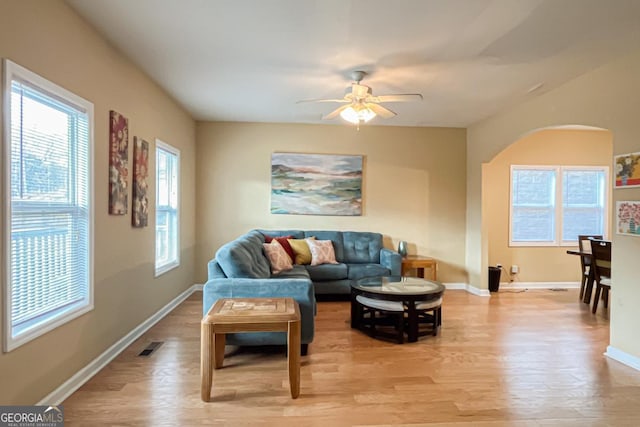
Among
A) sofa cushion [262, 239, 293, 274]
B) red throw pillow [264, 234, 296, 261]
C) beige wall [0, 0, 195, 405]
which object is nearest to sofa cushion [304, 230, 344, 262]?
red throw pillow [264, 234, 296, 261]

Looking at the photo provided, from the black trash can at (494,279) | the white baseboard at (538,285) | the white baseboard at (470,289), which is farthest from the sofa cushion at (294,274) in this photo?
the white baseboard at (538,285)

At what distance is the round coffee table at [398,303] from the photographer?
3.39m

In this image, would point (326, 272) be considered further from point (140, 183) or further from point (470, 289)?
point (140, 183)

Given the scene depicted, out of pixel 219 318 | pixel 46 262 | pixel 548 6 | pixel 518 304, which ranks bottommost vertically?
pixel 518 304

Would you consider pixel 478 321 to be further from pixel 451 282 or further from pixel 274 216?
pixel 274 216

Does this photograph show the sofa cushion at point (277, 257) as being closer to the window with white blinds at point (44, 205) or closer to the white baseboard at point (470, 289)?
the window with white blinds at point (44, 205)

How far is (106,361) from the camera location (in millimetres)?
2857

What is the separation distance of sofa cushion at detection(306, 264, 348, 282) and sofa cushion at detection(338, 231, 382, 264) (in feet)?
1.48

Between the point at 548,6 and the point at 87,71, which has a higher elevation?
the point at 548,6

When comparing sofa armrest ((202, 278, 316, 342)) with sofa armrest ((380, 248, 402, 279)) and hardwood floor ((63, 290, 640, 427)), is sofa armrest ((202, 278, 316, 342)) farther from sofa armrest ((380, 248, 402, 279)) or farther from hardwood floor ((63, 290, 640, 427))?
sofa armrest ((380, 248, 402, 279))

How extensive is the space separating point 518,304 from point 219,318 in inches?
167

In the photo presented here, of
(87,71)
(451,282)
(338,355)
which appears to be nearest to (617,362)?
(338,355)

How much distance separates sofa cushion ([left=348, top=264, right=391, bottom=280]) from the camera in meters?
4.96

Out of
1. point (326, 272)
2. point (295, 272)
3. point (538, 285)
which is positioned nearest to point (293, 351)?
point (295, 272)
